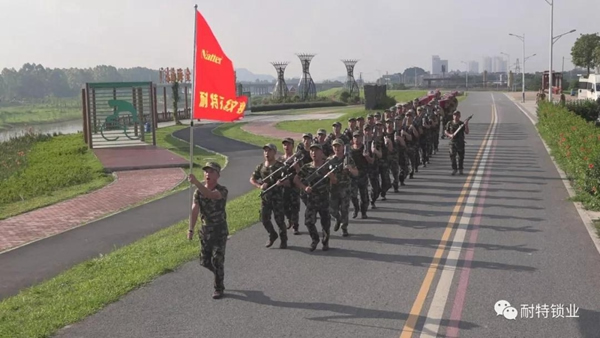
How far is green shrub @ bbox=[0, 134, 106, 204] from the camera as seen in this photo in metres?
19.7

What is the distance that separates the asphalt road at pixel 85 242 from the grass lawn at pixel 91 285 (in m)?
0.46

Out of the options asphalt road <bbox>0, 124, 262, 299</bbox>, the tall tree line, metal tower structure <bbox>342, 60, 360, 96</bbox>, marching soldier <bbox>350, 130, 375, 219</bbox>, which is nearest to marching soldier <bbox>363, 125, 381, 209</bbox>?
marching soldier <bbox>350, 130, 375, 219</bbox>

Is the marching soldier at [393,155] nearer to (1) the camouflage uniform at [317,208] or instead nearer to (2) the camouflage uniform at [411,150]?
(2) the camouflage uniform at [411,150]

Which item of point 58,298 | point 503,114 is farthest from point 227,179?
point 503,114

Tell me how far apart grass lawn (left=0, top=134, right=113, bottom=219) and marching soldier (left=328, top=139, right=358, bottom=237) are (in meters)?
8.99

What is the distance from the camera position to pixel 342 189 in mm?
10867

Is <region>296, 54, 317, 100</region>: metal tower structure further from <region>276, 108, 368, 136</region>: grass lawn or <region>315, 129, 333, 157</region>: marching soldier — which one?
<region>315, 129, 333, 157</region>: marching soldier

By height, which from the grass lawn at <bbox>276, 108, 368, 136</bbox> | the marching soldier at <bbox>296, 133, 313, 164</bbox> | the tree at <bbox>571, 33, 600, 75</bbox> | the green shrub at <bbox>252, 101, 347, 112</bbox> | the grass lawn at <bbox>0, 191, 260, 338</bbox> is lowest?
the grass lawn at <bbox>0, 191, 260, 338</bbox>

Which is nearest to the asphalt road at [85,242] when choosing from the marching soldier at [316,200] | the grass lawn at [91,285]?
the grass lawn at [91,285]

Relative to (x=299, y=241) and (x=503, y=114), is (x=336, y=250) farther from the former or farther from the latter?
(x=503, y=114)

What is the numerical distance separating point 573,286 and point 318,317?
10.9 ft

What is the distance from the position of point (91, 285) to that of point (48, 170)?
1678 cm

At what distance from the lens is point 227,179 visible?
20266 millimetres

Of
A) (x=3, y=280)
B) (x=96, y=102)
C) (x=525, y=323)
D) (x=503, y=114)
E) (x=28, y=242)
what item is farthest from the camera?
(x=503, y=114)
